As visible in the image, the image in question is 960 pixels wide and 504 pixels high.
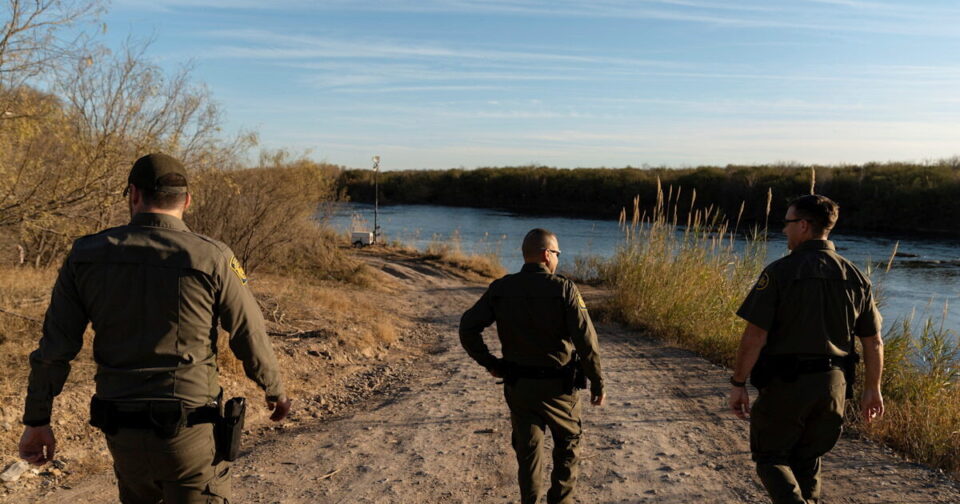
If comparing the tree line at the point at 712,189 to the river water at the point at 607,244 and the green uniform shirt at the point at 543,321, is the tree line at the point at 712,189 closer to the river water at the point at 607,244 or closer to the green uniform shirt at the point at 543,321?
the river water at the point at 607,244

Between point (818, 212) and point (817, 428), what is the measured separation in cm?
110

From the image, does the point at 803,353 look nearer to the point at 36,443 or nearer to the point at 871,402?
the point at 871,402

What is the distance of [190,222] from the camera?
496 inches

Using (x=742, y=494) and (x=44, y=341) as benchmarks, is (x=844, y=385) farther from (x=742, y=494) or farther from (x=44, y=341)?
(x=44, y=341)

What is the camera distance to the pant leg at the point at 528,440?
11.7ft

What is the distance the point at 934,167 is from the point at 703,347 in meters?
34.5

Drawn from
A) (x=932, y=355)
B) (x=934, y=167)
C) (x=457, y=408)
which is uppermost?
(x=934, y=167)

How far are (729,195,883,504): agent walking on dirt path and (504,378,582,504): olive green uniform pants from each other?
0.92m

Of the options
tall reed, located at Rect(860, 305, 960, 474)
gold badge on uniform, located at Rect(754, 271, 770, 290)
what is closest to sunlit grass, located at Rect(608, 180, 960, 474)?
tall reed, located at Rect(860, 305, 960, 474)

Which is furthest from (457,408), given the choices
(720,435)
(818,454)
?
(818,454)

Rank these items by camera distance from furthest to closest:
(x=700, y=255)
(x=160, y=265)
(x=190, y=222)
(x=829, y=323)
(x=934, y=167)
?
1. (x=934, y=167)
2. (x=190, y=222)
3. (x=700, y=255)
4. (x=829, y=323)
5. (x=160, y=265)

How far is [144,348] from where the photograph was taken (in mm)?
2457

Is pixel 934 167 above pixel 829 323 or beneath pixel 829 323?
above

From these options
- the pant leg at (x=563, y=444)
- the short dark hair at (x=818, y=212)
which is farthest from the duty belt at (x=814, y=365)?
the pant leg at (x=563, y=444)
